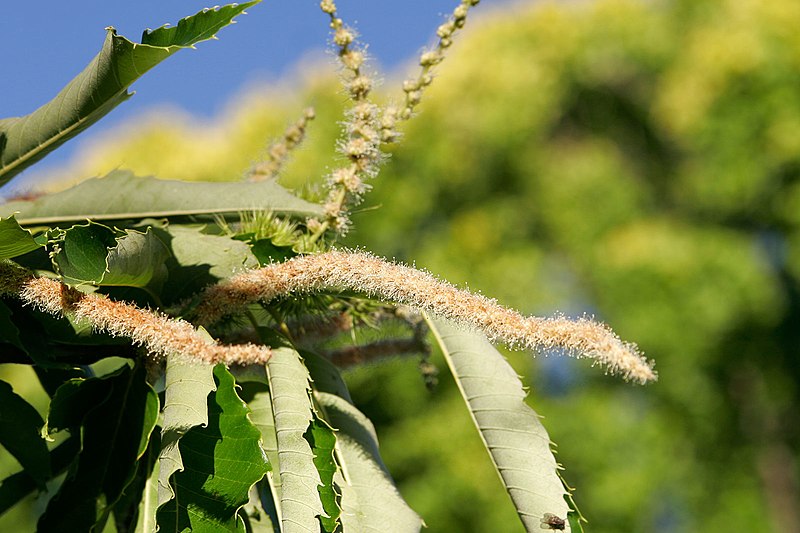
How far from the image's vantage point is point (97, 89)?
894 millimetres

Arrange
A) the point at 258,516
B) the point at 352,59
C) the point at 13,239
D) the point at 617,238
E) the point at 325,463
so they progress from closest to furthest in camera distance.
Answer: the point at 13,239 < the point at 325,463 < the point at 258,516 < the point at 352,59 < the point at 617,238

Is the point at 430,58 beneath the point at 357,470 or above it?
above

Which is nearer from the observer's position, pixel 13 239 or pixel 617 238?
pixel 13 239

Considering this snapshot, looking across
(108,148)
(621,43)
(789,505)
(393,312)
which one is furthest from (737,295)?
(393,312)

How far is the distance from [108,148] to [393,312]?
1027cm

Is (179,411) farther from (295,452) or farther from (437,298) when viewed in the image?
(437,298)

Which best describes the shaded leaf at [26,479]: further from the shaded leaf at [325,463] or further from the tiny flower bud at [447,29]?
the tiny flower bud at [447,29]

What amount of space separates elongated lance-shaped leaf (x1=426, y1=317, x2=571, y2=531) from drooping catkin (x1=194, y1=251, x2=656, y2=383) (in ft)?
0.38

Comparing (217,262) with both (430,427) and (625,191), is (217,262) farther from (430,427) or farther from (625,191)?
(625,191)

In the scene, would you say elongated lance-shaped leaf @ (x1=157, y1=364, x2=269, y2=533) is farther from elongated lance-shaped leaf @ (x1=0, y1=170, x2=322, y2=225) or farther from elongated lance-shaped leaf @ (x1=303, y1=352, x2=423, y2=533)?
elongated lance-shaped leaf @ (x1=0, y1=170, x2=322, y2=225)

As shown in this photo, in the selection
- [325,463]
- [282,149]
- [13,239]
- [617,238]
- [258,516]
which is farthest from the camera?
[617,238]

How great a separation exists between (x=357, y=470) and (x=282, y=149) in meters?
0.53

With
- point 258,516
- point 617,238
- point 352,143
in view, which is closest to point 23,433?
point 258,516

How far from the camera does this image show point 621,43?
13.5 meters
